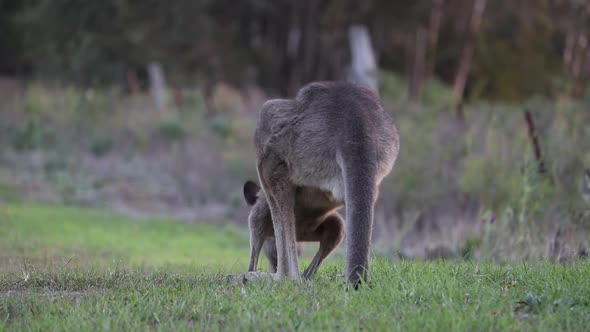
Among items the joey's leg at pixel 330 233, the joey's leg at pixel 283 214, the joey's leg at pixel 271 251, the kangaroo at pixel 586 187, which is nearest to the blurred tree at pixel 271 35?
the kangaroo at pixel 586 187

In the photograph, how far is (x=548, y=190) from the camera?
1042 cm

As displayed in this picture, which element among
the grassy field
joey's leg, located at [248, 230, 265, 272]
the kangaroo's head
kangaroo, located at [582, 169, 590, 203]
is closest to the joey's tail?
the grassy field

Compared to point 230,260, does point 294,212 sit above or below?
above

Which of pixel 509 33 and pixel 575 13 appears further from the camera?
pixel 509 33

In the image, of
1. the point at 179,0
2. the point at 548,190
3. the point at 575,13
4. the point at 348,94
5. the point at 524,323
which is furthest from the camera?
the point at 575,13

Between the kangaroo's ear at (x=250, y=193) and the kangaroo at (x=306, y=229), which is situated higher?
the kangaroo's ear at (x=250, y=193)

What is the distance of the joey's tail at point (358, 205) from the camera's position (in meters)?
5.55

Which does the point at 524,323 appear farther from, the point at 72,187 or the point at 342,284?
the point at 72,187

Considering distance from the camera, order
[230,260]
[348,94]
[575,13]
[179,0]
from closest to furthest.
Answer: [348,94] → [230,260] → [179,0] → [575,13]

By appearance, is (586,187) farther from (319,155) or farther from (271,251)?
(319,155)

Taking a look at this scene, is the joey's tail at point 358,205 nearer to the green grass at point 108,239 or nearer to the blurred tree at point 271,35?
the green grass at point 108,239

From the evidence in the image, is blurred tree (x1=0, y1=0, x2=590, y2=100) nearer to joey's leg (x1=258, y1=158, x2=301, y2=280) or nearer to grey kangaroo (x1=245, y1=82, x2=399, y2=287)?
grey kangaroo (x1=245, y1=82, x2=399, y2=287)

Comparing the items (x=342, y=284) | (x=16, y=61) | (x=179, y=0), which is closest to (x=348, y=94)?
(x=342, y=284)

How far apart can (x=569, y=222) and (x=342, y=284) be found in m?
4.34
